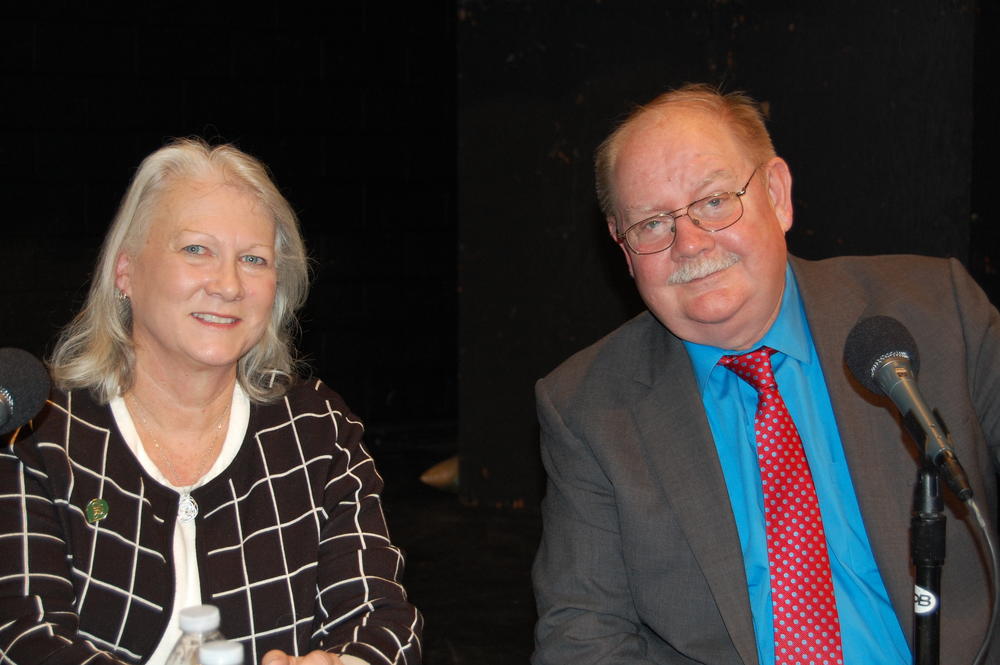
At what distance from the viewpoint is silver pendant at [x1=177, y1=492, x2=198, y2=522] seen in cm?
192

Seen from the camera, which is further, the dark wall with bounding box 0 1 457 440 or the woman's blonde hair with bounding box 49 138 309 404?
the dark wall with bounding box 0 1 457 440

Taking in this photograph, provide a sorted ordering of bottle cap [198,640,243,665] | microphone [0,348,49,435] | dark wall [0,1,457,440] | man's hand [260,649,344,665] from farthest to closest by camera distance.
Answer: dark wall [0,1,457,440], man's hand [260,649,344,665], microphone [0,348,49,435], bottle cap [198,640,243,665]

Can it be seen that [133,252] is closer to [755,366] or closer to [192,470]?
[192,470]

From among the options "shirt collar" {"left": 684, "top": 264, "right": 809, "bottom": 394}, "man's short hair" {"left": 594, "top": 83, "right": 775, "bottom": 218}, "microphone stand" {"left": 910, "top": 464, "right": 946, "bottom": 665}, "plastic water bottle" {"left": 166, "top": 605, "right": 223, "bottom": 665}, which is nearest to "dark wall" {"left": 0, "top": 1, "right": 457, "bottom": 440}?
"man's short hair" {"left": 594, "top": 83, "right": 775, "bottom": 218}

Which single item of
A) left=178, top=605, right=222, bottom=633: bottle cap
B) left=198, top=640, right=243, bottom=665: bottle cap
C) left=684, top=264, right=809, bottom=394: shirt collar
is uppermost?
left=684, top=264, right=809, bottom=394: shirt collar

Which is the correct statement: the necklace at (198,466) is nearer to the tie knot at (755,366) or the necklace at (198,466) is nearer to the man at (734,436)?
the man at (734,436)

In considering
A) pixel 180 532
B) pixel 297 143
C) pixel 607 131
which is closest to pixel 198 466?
pixel 180 532

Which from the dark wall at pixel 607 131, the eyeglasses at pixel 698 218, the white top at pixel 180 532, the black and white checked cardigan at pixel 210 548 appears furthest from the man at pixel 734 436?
the dark wall at pixel 607 131

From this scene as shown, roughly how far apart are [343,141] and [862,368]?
5606 millimetres

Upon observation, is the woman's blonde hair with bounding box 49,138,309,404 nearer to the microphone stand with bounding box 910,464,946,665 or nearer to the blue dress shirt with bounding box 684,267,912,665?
the blue dress shirt with bounding box 684,267,912,665

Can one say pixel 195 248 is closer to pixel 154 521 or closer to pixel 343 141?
pixel 154 521

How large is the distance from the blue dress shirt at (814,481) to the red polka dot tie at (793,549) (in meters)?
0.03

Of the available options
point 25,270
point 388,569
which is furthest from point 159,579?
point 25,270

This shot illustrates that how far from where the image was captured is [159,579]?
73.6 inches
